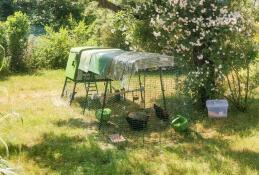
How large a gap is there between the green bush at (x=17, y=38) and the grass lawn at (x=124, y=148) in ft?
21.8

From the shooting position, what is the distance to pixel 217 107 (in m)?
10.3

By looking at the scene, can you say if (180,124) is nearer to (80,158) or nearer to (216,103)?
(216,103)

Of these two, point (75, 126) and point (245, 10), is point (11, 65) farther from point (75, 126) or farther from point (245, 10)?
point (245, 10)

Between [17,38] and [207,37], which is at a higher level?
[207,37]

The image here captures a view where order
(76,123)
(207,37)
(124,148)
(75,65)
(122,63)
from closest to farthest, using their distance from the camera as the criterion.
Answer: (124,148) → (122,63) → (207,37) → (76,123) → (75,65)

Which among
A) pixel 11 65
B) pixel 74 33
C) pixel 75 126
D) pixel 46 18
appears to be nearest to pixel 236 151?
Result: pixel 75 126

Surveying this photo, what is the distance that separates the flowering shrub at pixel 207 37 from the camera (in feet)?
33.2

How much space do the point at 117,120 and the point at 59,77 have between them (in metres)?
7.01

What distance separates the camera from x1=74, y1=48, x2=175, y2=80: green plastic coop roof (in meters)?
8.73

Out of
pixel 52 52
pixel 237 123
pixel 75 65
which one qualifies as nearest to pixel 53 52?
pixel 52 52

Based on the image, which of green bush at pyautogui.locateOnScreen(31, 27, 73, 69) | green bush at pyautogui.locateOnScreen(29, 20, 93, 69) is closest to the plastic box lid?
green bush at pyautogui.locateOnScreen(29, 20, 93, 69)

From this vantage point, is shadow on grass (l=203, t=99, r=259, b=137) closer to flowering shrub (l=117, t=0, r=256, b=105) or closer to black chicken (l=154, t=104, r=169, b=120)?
flowering shrub (l=117, t=0, r=256, b=105)

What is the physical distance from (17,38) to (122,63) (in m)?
9.81

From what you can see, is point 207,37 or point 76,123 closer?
point 207,37
